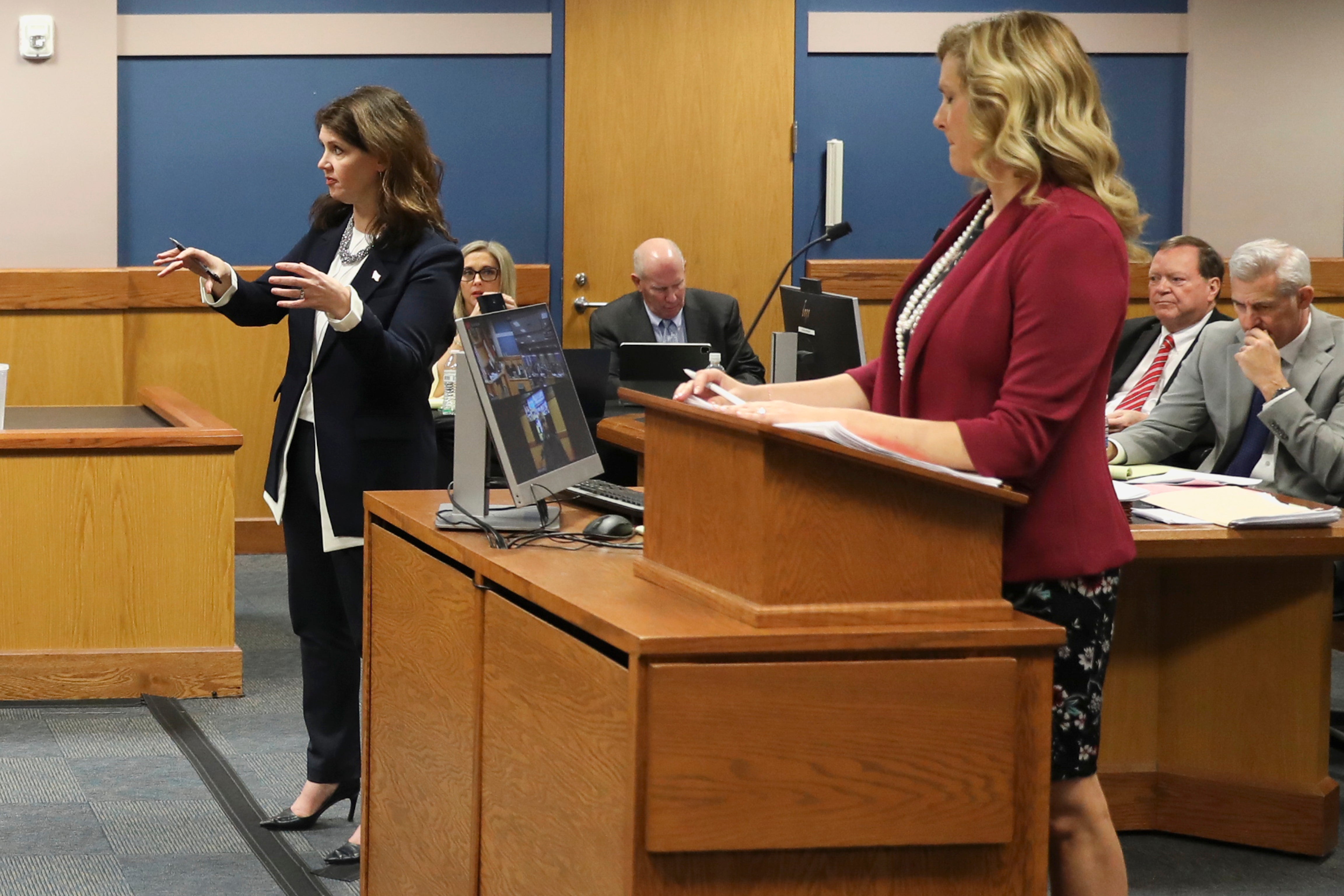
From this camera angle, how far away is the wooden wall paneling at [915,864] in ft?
5.16

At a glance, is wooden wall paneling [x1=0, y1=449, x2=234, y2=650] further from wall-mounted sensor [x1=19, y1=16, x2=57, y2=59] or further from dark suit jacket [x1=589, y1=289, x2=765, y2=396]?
wall-mounted sensor [x1=19, y1=16, x2=57, y2=59]

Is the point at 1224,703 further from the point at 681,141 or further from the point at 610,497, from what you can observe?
the point at 681,141

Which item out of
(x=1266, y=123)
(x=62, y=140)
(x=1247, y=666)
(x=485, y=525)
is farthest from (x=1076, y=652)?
(x=1266, y=123)

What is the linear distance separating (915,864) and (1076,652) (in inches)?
14.7

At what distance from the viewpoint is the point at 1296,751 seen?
308 cm

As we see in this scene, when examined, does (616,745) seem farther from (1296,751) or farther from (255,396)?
(255,396)

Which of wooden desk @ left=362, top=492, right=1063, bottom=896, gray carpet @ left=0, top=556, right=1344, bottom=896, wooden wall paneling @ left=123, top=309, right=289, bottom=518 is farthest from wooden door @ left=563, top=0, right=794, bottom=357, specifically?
wooden desk @ left=362, top=492, right=1063, bottom=896

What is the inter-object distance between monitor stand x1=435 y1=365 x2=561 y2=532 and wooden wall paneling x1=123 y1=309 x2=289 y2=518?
4.00 metres

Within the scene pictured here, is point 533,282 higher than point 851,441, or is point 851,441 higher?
point 533,282

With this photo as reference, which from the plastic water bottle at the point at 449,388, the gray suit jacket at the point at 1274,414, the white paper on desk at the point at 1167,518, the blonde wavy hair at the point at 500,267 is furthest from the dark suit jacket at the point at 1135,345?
the blonde wavy hair at the point at 500,267

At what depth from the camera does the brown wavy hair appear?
2.77 m

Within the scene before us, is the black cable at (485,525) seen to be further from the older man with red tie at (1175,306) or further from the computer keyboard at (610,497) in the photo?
the older man with red tie at (1175,306)

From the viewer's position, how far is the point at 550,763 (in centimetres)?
179

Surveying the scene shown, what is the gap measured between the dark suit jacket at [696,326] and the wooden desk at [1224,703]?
8.30ft
